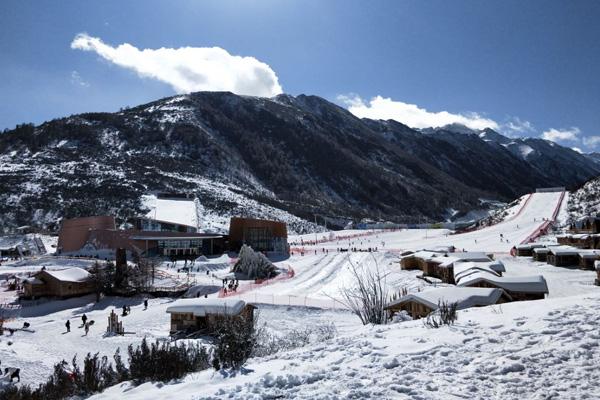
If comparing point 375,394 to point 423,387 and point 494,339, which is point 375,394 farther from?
point 494,339

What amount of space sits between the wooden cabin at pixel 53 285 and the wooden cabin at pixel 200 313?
18552 millimetres

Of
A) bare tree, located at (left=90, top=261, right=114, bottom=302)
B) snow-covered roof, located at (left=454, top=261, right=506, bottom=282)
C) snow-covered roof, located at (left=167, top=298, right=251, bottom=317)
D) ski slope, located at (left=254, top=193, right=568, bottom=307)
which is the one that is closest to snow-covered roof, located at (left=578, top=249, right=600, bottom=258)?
ski slope, located at (left=254, top=193, right=568, bottom=307)

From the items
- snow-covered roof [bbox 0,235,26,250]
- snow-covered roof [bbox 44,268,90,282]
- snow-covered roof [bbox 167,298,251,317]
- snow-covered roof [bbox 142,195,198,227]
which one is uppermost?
snow-covered roof [bbox 142,195,198,227]

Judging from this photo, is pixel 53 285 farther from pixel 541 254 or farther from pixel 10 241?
pixel 541 254

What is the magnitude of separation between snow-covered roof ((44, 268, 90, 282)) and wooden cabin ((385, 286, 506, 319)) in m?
28.5

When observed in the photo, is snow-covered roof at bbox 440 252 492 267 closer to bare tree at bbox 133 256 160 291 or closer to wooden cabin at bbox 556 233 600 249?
wooden cabin at bbox 556 233 600 249

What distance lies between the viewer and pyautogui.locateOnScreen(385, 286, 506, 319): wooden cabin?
52.1 feet

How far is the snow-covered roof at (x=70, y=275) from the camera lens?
1447 inches

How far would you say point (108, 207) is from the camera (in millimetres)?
89250

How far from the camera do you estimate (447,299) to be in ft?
53.1

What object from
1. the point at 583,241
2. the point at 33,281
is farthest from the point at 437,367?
the point at 583,241

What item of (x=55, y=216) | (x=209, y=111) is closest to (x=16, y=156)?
(x=55, y=216)

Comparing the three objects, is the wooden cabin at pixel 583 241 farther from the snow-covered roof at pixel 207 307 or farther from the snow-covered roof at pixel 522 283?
the snow-covered roof at pixel 207 307

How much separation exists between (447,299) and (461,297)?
47cm
